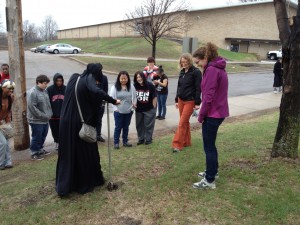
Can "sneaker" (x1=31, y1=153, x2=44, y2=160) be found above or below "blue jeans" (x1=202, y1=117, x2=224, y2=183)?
below

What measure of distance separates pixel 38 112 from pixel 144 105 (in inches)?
83.1

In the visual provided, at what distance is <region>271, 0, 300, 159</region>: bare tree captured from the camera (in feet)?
15.0

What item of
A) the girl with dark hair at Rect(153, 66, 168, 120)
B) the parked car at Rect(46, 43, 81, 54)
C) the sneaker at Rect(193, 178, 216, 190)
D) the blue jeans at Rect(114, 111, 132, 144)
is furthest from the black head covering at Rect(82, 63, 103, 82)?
the parked car at Rect(46, 43, 81, 54)

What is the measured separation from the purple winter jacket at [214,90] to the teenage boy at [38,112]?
11.1ft

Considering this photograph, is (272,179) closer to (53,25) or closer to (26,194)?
(26,194)

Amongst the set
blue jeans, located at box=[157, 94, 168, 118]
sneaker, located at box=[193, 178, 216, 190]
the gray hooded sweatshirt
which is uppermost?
the gray hooded sweatshirt

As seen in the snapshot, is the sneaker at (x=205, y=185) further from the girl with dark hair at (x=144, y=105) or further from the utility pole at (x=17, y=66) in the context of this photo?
the utility pole at (x=17, y=66)

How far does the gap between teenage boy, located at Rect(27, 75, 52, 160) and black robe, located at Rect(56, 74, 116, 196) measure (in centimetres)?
203

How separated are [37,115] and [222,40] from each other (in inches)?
1772

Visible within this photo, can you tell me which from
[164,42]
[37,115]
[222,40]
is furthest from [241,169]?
[222,40]

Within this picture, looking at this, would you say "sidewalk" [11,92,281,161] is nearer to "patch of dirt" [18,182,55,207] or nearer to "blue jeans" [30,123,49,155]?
"blue jeans" [30,123,49,155]

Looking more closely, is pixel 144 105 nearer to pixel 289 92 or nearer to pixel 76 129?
pixel 76 129

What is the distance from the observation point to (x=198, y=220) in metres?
3.59

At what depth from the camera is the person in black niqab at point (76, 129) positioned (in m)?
4.14
